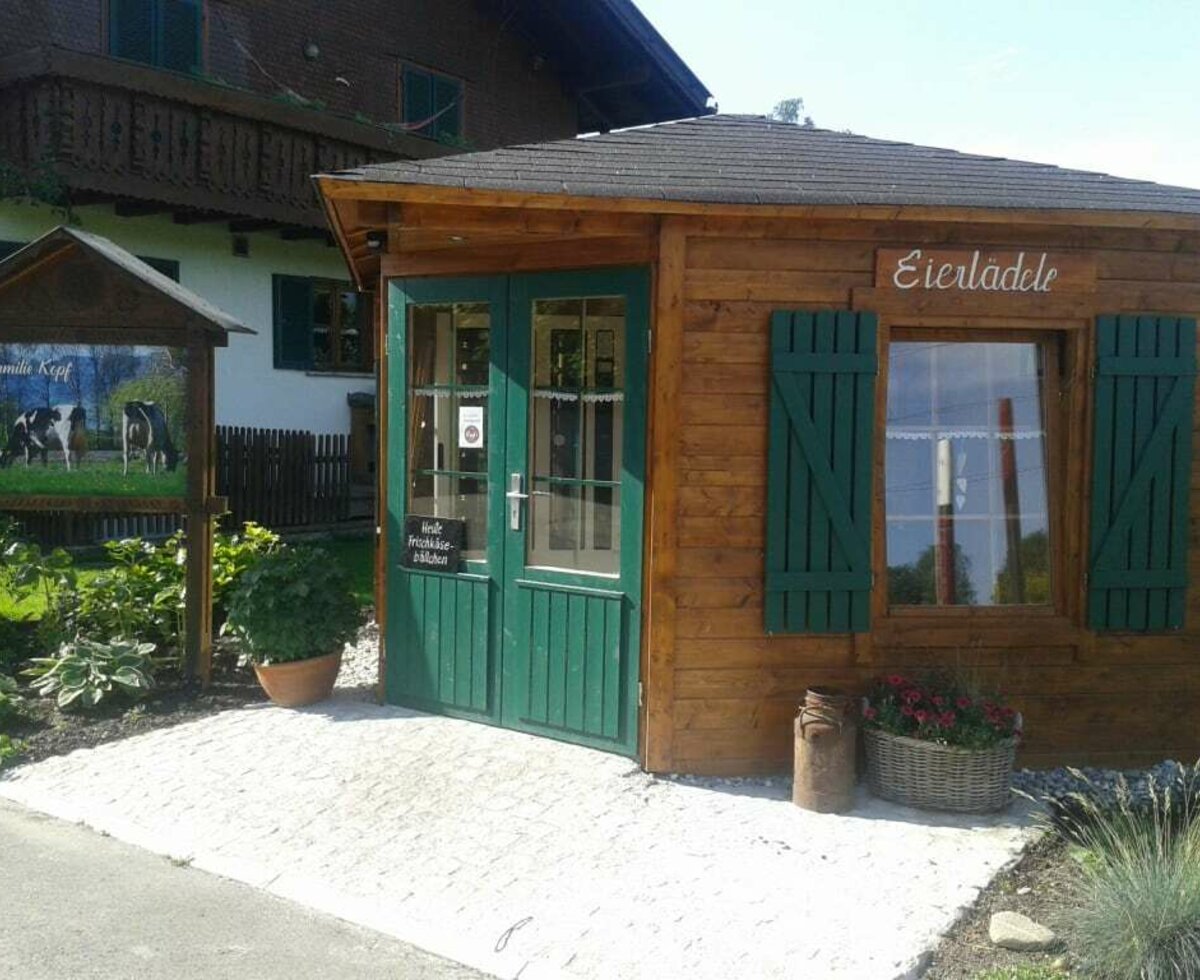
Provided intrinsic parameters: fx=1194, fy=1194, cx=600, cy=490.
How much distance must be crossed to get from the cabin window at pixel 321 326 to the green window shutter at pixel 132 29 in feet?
10.3

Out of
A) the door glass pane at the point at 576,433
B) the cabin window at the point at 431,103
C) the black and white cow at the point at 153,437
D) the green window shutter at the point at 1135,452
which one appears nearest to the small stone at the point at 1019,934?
the green window shutter at the point at 1135,452

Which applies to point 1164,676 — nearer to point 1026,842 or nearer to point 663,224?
point 1026,842

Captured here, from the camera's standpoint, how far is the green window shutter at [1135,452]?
594cm

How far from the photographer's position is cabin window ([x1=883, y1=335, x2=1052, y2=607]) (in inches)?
240

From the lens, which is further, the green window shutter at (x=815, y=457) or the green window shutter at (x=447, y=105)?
the green window shutter at (x=447, y=105)

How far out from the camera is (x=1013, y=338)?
20.0 ft

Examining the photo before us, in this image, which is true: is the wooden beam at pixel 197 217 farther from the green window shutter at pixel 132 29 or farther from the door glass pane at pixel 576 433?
the door glass pane at pixel 576 433

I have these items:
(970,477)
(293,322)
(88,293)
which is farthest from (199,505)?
(293,322)

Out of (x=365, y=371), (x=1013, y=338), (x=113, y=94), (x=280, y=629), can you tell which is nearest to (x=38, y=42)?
(x=113, y=94)

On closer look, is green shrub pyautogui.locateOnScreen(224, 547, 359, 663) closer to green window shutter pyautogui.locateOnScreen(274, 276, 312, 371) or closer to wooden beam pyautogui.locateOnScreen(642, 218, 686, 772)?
wooden beam pyautogui.locateOnScreen(642, 218, 686, 772)

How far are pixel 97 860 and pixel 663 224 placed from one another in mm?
3747

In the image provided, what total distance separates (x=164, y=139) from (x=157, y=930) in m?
10.9

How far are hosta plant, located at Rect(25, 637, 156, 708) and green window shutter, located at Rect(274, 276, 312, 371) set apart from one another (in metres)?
9.06

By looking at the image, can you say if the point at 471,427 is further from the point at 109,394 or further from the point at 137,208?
the point at 137,208
